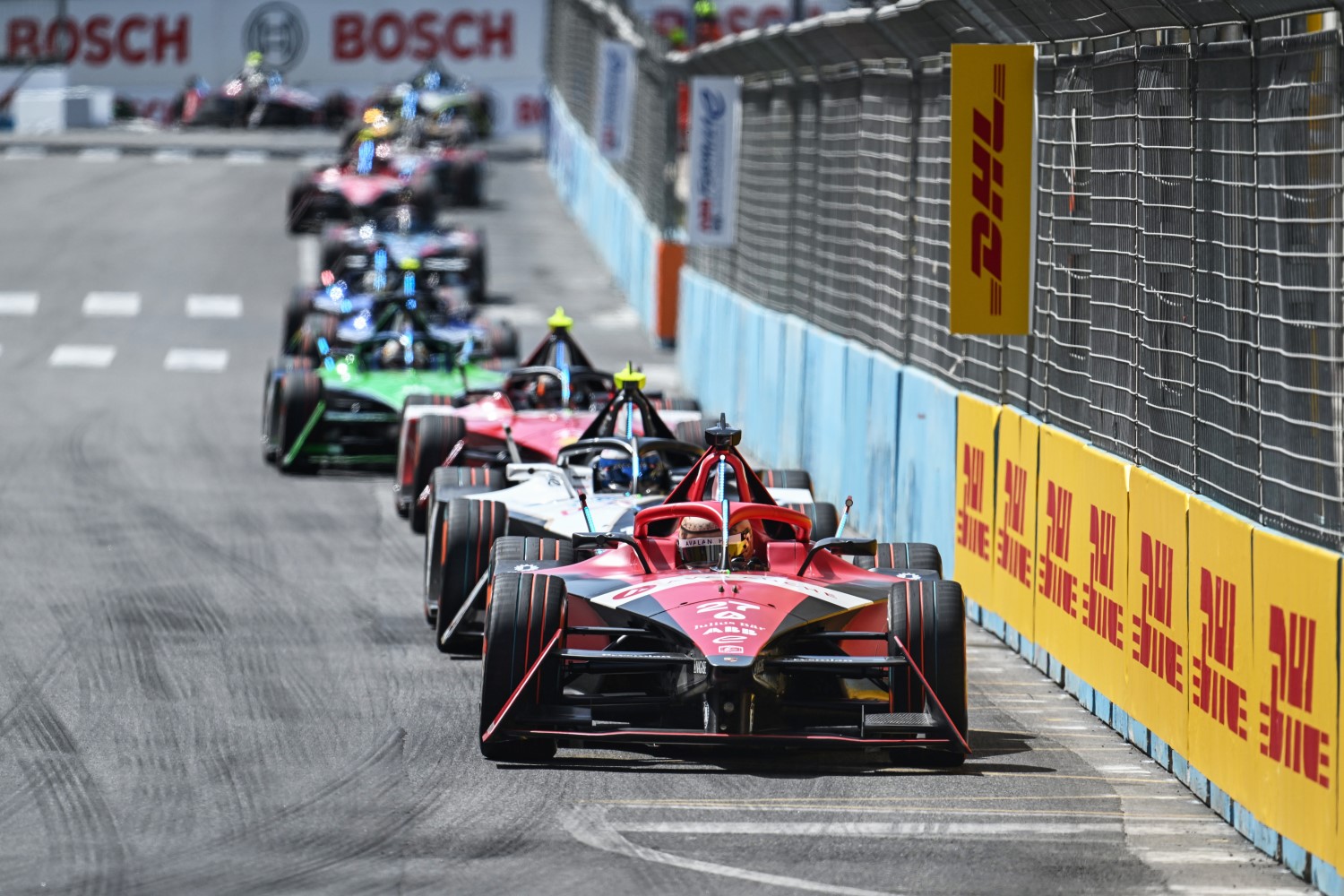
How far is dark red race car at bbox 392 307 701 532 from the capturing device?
1592 centimetres

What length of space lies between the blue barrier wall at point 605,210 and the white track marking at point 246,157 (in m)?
5.88

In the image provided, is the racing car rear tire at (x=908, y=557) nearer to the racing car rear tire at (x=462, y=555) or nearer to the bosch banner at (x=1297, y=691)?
the racing car rear tire at (x=462, y=555)

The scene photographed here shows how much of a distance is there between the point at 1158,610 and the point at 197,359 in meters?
20.0

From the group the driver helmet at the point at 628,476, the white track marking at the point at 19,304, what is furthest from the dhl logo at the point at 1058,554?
the white track marking at the point at 19,304

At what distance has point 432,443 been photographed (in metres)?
16.1

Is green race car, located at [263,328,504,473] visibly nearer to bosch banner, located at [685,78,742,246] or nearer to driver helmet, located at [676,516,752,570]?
bosch banner, located at [685,78,742,246]

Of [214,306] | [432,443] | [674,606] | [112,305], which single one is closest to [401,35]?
[214,306]

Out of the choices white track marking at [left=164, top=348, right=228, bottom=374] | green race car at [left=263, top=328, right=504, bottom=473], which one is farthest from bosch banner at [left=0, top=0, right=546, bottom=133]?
green race car at [left=263, top=328, right=504, bottom=473]

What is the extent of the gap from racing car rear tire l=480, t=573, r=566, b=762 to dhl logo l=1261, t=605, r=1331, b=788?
2.80 m

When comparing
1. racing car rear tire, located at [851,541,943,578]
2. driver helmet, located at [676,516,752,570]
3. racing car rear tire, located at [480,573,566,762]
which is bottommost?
racing car rear tire, located at [480,573,566,762]

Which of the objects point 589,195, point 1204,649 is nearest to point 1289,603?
point 1204,649

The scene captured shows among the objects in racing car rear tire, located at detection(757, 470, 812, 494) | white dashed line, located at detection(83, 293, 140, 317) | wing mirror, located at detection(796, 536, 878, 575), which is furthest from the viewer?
white dashed line, located at detection(83, 293, 140, 317)

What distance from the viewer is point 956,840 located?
325 inches

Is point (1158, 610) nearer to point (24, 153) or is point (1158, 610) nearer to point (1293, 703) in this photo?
point (1293, 703)
